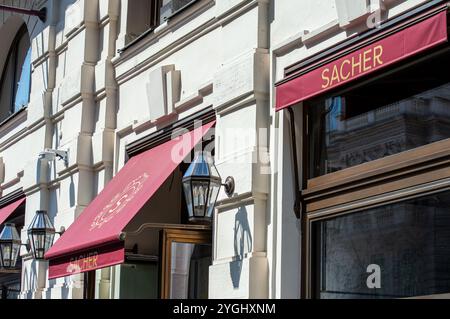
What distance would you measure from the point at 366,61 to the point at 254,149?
1.61 meters

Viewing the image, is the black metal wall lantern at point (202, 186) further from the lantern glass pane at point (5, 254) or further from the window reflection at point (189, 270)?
the lantern glass pane at point (5, 254)

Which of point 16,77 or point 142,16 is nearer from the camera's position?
point 142,16

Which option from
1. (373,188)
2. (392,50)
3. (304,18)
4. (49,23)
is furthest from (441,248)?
(49,23)

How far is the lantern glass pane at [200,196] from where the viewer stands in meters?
9.00

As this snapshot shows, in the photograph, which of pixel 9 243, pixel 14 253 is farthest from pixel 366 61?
pixel 14 253

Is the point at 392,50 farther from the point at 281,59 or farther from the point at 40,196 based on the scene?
the point at 40,196

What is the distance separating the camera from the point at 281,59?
9.05 meters

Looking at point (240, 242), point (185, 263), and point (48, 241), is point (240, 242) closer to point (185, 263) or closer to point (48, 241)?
point (185, 263)

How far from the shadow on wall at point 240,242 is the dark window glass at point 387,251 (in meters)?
0.63

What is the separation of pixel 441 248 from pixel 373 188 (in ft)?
2.98

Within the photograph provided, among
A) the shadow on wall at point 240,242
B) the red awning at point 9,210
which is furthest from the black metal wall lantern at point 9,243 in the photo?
the shadow on wall at point 240,242

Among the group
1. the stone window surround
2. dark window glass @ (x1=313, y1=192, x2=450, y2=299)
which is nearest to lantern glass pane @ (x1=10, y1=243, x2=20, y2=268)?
the stone window surround

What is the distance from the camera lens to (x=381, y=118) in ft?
26.5

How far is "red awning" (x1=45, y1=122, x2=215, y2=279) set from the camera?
33.0 ft
